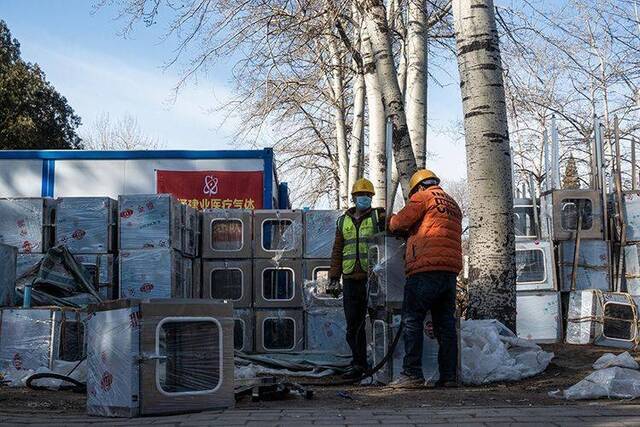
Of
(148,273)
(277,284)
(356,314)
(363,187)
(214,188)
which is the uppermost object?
(214,188)

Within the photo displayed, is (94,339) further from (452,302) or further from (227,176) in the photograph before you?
(227,176)

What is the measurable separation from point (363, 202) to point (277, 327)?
280cm

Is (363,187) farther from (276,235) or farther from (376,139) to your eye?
(376,139)

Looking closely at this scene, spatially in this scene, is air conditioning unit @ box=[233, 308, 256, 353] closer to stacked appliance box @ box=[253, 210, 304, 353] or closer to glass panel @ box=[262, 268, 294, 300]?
stacked appliance box @ box=[253, 210, 304, 353]

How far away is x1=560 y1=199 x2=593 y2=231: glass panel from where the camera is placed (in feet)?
41.6

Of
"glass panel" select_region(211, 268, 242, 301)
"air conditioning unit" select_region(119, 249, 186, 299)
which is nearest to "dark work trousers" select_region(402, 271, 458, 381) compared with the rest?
"air conditioning unit" select_region(119, 249, 186, 299)

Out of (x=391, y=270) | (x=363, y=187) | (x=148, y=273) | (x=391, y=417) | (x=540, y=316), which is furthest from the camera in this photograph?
(x=540, y=316)

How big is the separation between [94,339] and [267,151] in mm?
7243

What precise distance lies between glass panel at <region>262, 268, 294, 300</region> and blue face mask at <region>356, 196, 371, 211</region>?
239 cm

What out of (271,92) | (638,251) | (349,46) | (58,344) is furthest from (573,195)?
(58,344)

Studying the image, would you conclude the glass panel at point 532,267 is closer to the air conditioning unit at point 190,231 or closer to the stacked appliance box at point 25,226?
the air conditioning unit at point 190,231

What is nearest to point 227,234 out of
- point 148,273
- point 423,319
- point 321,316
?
point 148,273

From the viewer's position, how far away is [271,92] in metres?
17.3

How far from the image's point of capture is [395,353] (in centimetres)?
748
